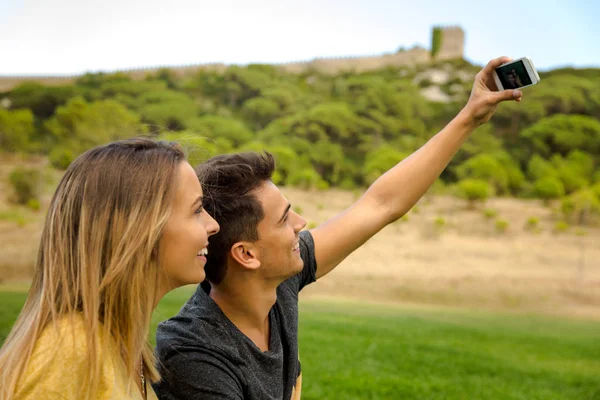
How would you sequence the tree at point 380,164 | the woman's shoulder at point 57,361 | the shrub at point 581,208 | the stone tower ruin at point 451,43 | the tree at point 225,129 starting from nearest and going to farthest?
1. the woman's shoulder at point 57,361
2. the shrub at point 581,208
3. the tree at point 380,164
4. the tree at point 225,129
5. the stone tower ruin at point 451,43

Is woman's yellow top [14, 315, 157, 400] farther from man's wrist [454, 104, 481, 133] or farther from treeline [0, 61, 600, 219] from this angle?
treeline [0, 61, 600, 219]

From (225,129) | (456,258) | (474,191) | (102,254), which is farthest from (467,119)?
(225,129)

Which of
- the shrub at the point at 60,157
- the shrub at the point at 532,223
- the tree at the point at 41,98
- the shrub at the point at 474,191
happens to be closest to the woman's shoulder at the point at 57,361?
the shrub at the point at 532,223

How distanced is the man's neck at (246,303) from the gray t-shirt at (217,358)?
40 millimetres

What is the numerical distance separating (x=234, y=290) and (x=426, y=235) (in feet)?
63.7

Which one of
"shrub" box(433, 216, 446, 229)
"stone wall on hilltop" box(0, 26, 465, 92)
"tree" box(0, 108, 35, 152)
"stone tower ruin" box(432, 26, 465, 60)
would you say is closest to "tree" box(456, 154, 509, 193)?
"shrub" box(433, 216, 446, 229)

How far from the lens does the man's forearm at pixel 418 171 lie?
76.3 inches

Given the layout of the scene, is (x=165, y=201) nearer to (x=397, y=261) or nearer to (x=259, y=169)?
(x=259, y=169)

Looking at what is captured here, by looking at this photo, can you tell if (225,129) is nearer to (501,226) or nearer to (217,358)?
(501,226)

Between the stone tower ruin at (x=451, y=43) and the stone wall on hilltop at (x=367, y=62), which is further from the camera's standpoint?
the stone tower ruin at (x=451, y=43)

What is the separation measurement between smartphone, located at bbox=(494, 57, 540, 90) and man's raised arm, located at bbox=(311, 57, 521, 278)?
0.09 feet

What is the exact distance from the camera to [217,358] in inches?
58.1

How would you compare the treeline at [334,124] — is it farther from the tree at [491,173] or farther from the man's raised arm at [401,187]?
the man's raised arm at [401,187]

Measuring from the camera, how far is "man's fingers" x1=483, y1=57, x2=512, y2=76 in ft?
5.98
